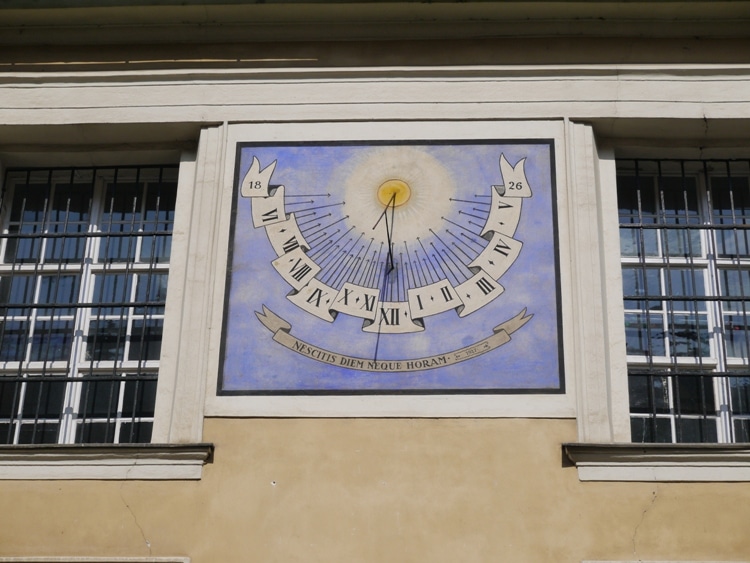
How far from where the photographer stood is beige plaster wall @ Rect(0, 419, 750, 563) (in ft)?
26.6

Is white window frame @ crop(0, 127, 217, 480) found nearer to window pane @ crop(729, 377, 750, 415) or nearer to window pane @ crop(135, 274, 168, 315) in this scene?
window pane @ crop(135, 274, 168, 315)

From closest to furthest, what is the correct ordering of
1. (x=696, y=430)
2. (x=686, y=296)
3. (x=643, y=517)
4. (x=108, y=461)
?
(x=643, y=517) → (x=108, y=461) → (x=696, y=430) → (x=686, y=296)

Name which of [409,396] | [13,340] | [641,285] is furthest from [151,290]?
[641,285]

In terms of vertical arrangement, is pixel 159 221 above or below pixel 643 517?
above

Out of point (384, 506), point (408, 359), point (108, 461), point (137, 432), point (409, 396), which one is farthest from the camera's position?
point (137, 432)

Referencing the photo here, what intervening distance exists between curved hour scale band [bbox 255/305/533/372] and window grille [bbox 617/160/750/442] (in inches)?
31.4

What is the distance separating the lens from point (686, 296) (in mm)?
9125

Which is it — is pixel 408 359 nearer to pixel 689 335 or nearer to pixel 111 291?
pixel 689 335

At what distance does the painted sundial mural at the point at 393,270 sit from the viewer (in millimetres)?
8664

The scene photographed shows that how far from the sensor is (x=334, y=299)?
29.4ft

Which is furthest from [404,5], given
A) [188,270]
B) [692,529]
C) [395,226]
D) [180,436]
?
[692,529]

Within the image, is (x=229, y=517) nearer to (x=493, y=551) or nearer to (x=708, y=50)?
(x=493, y=551)

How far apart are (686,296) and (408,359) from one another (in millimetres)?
1790

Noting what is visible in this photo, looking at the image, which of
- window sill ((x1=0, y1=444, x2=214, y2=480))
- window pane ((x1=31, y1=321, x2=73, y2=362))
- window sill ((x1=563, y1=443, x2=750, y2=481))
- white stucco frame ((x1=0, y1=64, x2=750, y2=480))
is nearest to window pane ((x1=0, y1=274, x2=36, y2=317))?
window pane ((x1=31, y1=321, x2=73, y2=362))
